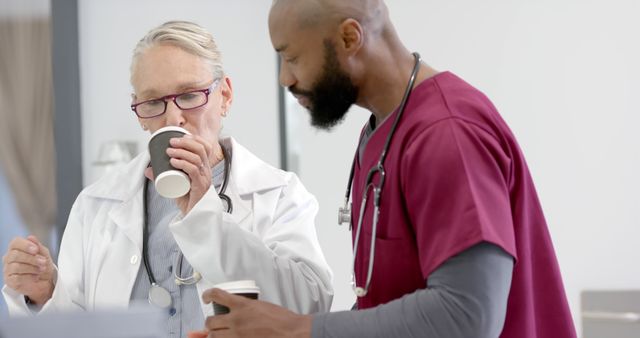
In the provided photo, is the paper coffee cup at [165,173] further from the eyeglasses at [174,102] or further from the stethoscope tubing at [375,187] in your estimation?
the stethoscope tubing at [375,187]

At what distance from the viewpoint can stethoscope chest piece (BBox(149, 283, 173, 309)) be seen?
5.65ft

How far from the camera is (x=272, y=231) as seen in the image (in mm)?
1772

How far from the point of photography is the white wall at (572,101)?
9.64ft

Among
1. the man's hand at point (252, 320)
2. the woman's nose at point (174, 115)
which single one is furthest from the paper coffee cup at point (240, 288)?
the woman's nose at point (174, 115)

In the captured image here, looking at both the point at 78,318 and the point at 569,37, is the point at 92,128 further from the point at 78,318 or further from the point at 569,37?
the point at 78,318

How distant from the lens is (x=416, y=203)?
3.73 feet

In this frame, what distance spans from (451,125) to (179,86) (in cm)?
87

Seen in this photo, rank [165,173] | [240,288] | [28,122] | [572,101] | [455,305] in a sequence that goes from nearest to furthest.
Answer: [455,305]
[240,288]
[165,173]
[572,101]
[28,122]

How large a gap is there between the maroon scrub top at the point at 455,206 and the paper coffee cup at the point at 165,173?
0.41m

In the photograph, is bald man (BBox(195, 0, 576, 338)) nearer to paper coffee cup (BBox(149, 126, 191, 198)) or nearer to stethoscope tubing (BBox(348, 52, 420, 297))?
stethoscope tubing (BBox(348, 52, 420, 297))

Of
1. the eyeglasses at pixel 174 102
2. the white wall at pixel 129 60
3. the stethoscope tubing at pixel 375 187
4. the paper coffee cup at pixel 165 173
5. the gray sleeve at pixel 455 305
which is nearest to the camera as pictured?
the gray sleeve at pixel 455 305

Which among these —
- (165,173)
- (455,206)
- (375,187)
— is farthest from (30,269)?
(455,206)

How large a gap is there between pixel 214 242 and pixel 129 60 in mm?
2325

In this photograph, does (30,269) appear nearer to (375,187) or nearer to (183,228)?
(183,228)
